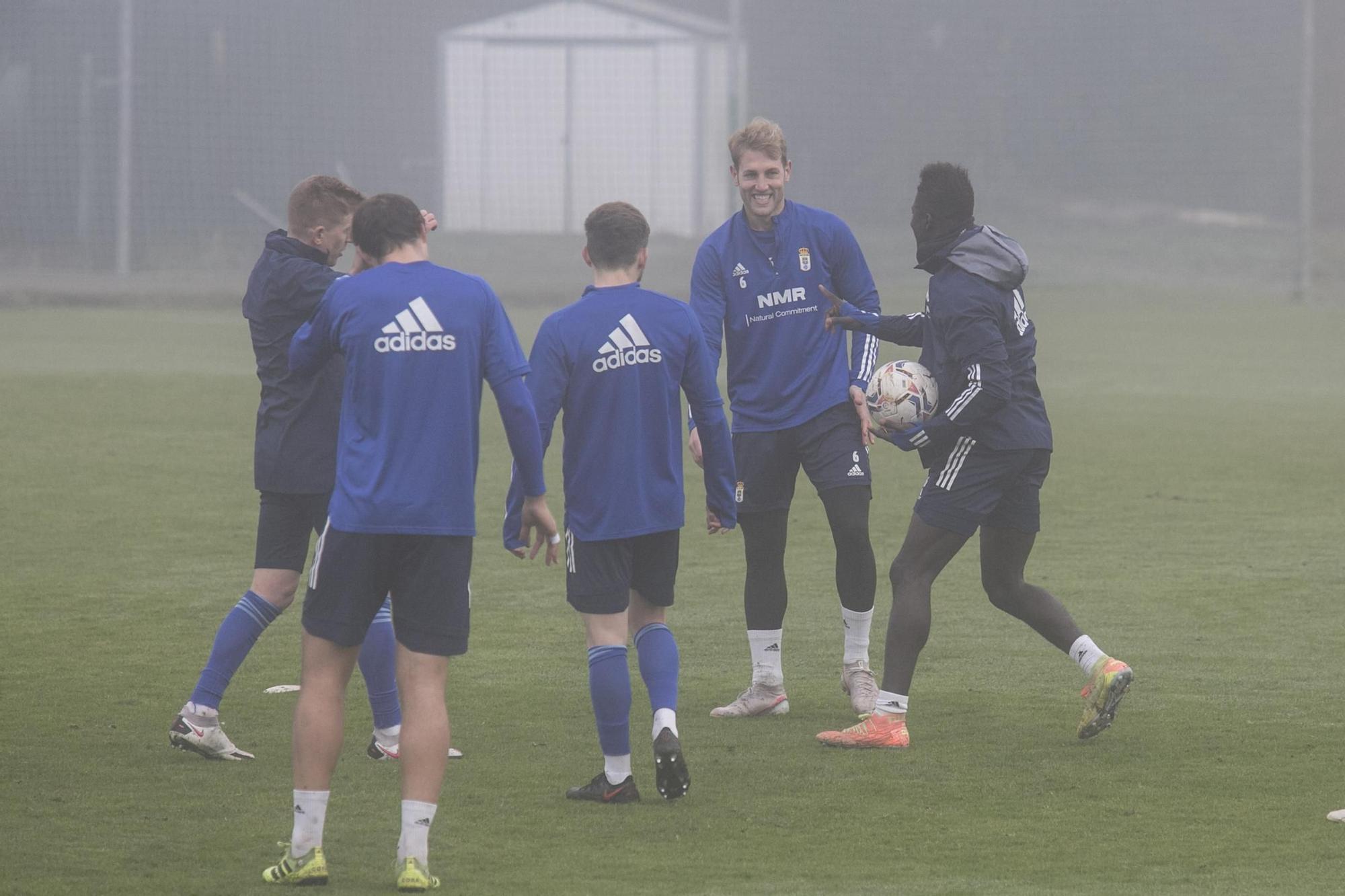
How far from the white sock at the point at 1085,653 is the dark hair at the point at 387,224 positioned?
9.63 feet

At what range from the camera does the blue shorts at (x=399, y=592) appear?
4.49 meters

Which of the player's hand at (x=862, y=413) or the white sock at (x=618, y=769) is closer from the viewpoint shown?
the white sock at (x=618, y=769)

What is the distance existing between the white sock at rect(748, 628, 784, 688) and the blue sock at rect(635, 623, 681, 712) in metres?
1.14

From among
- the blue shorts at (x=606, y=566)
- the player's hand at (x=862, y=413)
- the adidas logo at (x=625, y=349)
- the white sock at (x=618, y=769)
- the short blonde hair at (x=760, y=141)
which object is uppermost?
the short blonde hair at (x=760, y=141)

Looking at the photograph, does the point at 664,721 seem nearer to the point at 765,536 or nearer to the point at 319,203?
the point at 765,536

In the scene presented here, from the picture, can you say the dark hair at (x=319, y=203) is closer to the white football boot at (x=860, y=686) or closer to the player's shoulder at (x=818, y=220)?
the player's shoulder at (x=818, y=220)

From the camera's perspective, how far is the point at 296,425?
5781mm

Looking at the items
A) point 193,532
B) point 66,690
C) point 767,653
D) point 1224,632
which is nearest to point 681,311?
point 767,653

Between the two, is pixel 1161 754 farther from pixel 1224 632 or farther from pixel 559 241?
pixel 559 241

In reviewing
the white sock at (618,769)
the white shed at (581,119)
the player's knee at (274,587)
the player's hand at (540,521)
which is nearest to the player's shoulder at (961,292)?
the player's hand at (540,521)

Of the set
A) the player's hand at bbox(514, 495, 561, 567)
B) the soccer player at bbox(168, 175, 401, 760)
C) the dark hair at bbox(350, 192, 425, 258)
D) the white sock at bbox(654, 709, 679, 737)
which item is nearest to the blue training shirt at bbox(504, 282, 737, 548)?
the player's hand at bbox(514, 495, 561, 567)

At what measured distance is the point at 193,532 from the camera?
36.1 ft

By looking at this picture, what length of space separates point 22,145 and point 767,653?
78.0 ft

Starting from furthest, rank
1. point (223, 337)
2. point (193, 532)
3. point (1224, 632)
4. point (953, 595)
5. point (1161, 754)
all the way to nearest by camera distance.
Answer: point (223, 337) → point (193, 532) → point (953, 595) → point (1224, 632) → point (1161, 754)
